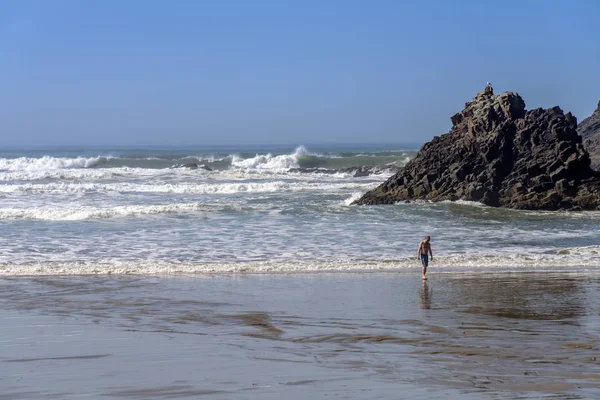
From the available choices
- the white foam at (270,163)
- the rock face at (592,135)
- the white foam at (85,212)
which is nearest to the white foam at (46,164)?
the white foam at (270,163)

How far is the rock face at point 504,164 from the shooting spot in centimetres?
2586

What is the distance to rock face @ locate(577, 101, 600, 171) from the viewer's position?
35831 millimetres

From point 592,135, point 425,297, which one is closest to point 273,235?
point 425,297

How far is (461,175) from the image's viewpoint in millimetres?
27406

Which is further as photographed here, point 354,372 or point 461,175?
point 461,175

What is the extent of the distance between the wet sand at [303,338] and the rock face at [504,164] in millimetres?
11982

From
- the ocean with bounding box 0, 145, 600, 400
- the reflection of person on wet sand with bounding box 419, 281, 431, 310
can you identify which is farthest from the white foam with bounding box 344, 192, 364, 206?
the reflection of person on wet sand with bounding box 419, 281, 431, 310

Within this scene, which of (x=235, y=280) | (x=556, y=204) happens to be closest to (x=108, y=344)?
(x=235, y=280)

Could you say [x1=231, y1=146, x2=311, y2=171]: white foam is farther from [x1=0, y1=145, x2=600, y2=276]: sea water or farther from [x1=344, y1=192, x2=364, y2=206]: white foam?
[x1=344, y1=192, x2=364, y2=206]: white foam

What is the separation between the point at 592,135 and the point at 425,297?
33144 mm

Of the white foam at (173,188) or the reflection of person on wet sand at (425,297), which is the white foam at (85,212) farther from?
the reflection of person on wet sand at (425,297)

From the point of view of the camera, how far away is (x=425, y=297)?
12320mm

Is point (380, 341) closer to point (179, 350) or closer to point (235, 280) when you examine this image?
point (179, 350)

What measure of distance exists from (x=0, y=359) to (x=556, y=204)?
21.0 meters
